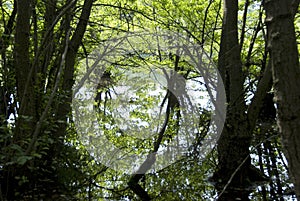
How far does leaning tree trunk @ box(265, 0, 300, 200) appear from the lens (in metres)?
1.11

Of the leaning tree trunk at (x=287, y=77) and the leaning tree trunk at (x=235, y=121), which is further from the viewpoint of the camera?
the leaning tree trunk at (x=235, y=121)

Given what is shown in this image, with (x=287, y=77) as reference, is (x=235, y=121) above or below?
above

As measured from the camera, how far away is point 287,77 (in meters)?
1.11

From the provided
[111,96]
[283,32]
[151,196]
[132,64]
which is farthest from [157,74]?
[283,32]

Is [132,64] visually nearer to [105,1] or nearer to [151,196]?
[105,1]

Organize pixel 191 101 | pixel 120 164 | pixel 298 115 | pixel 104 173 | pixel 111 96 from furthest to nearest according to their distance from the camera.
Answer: pixel 191 101 < pixel 111 96 < pixel 120 164 < pixel 104 173 < pixel 298 115

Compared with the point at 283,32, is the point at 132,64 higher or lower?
higher

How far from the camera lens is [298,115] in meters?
1.12

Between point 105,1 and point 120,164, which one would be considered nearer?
point 120,164

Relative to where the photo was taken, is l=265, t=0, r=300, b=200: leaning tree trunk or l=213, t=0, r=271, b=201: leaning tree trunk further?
l=213, t=0, r=271, b=201: leaning tree trunk

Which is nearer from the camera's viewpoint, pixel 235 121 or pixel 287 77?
pixel 287 77

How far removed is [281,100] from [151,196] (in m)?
3.48

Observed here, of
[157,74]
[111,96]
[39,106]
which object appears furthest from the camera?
[157,74]

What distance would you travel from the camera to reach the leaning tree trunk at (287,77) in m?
1.11
